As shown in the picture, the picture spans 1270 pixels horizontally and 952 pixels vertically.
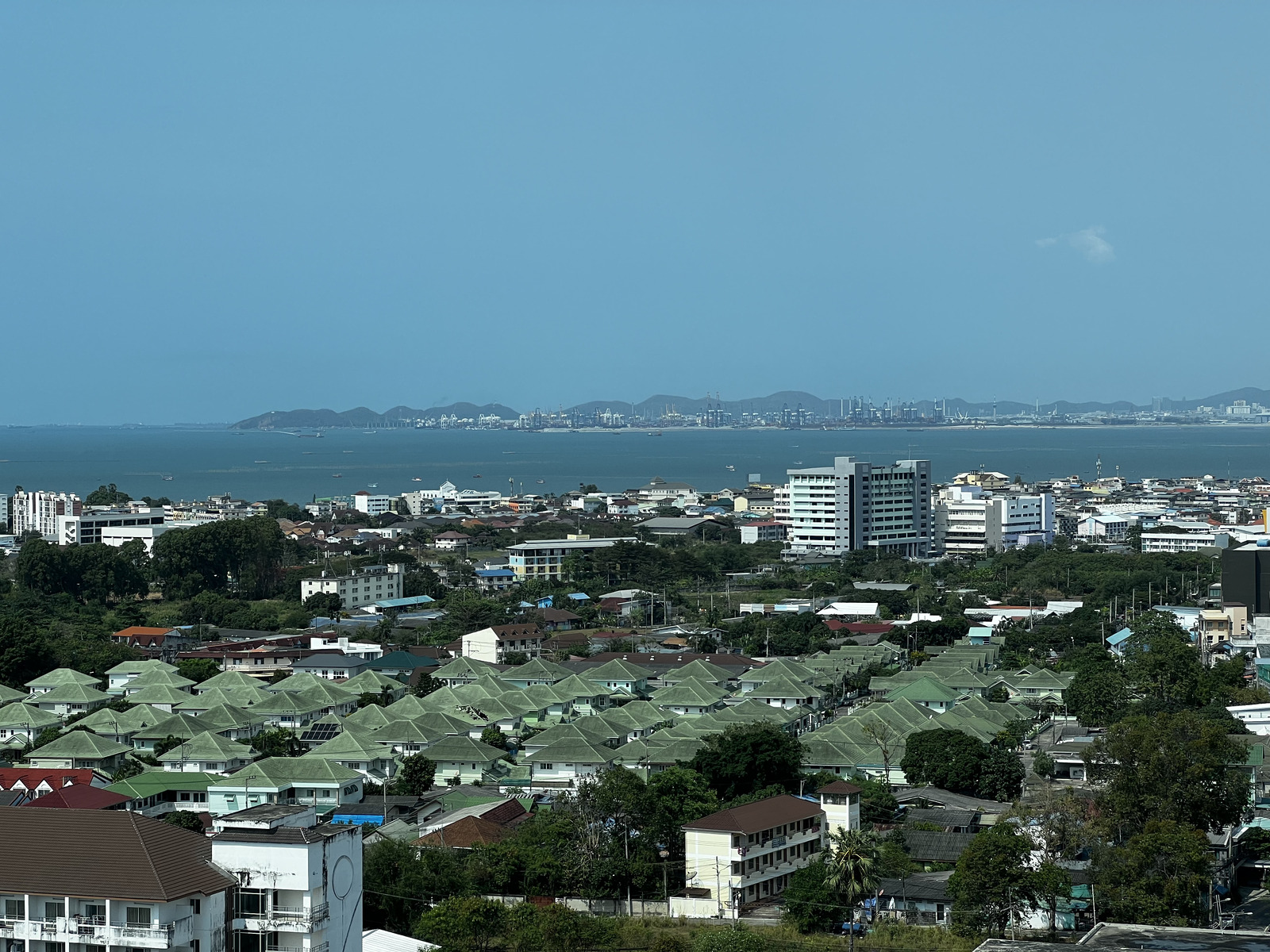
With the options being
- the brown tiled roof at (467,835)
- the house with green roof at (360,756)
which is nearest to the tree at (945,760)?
the brown tiled roof at (467,835)

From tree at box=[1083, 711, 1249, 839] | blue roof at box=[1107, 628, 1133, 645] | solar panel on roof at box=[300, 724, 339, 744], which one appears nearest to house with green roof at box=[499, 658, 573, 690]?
solar panel on roof at box=[300, 724, 339, 744]

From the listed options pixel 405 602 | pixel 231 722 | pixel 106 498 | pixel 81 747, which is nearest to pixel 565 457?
pixel 106 498

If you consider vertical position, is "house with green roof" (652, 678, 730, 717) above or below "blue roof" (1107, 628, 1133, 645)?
below

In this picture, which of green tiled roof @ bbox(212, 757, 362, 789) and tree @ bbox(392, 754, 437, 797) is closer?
green tiled roof @ bbox(212, 757, 362, 789)

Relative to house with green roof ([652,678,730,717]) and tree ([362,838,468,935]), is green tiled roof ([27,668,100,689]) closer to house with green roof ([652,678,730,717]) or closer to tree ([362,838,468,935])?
house with green roof ([652,678,730,717])

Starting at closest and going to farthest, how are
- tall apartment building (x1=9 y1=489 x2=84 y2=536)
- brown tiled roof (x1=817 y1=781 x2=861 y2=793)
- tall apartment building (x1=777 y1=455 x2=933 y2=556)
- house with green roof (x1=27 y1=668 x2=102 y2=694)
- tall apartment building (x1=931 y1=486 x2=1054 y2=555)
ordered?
brown tiled roof (x1=817 y1=781 x2=861 y2=793), house with green roof (x1=27 y1=668 x2=102 y2=694), tall apartment building (x1=777 y1=455 x2=933 y2=556), tall apartment building (x1=931 y1=486 x2=1054 y2=555), tall apartment building (x1=9 y1=489 x2=84 y2=536)

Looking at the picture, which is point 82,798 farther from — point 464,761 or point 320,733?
point 320,733

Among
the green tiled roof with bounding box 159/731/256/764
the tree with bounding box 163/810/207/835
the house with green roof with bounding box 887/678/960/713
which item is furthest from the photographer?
the house with green roof with bounding box 887/678/960/713
